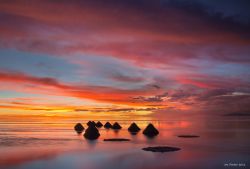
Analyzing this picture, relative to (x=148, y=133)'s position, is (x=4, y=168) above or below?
below

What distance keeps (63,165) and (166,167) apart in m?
16.0

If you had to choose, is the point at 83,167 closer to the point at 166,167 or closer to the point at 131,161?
the point at 131,161

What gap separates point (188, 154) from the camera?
55656 millimetres

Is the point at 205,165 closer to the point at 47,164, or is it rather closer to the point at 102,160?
the point at 102,160

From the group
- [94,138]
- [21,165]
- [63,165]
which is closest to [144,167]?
[63,165]

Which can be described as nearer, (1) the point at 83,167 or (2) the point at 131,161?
(1) the point at 83,167

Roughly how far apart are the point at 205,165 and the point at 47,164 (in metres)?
24.3

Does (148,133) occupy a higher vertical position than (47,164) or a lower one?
higher

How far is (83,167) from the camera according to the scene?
44344mm

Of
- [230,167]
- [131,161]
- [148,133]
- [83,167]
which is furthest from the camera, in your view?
[148,133]

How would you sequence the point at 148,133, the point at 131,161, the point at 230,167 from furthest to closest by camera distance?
the point at 148,133 < the point at 131,161 < the point at 230,167

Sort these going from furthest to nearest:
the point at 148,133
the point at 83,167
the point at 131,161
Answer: the point at 148,133, the point at 131,161, the point at 83,167

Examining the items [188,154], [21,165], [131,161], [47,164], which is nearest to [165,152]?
[188,154]

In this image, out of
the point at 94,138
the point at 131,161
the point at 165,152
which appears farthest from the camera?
the point at 94,138
